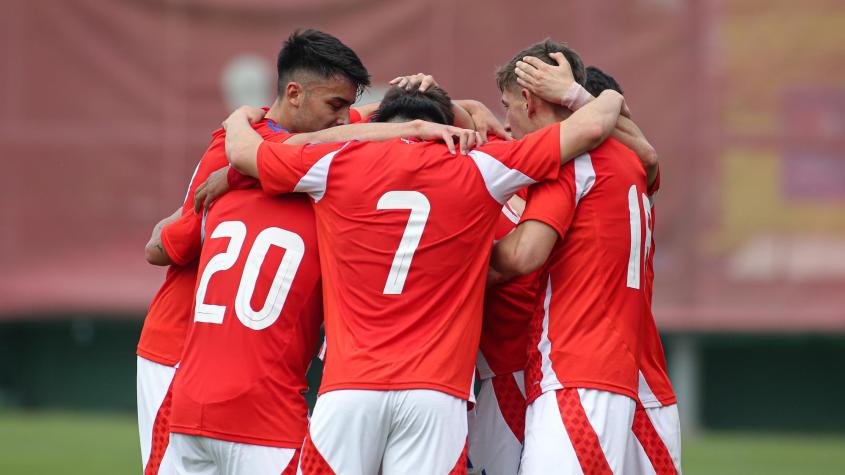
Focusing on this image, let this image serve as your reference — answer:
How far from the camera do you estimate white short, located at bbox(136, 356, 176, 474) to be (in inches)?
216

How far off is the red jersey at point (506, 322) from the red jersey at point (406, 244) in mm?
511

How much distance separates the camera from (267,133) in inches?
205

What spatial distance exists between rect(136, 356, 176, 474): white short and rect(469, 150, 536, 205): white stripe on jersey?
1717 mm

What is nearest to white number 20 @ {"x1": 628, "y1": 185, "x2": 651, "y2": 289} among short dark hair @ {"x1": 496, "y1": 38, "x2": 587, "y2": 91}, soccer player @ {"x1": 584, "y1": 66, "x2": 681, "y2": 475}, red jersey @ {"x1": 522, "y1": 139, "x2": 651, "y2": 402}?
red jersey @ {"x1": 522, "y1": 139, "x2": 651, "y2": 402}

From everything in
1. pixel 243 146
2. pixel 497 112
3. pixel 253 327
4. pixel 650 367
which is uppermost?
pixel 497 112

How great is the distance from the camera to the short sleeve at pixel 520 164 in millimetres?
4785

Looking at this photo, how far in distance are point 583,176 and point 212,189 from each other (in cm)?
148

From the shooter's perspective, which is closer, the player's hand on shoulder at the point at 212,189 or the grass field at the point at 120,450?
the player's hand on shoulder at the point at 212,189

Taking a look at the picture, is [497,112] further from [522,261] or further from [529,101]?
[522,261]

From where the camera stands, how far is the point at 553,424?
479 cm

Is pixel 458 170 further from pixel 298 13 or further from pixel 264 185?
pixel 298 13

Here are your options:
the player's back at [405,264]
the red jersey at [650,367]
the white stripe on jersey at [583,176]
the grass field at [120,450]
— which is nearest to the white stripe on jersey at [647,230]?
the red jersey at [650,367]

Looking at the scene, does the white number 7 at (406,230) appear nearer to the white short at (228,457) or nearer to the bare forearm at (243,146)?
the bare forearm at (243,146)

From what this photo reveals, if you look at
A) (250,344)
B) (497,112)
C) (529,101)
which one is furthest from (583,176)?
(497,112)
